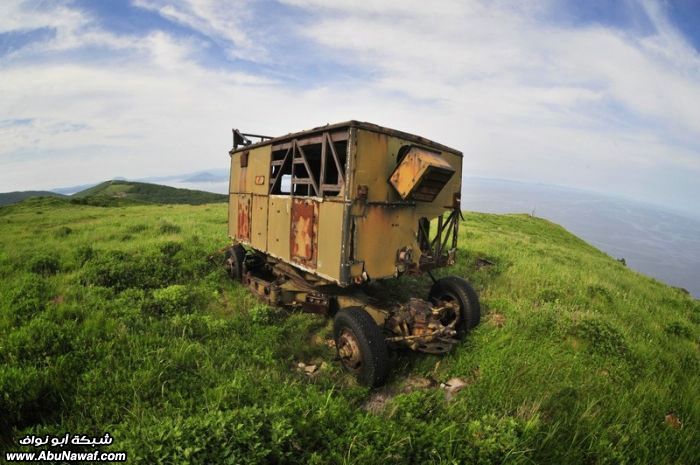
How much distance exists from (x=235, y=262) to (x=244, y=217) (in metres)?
1.32

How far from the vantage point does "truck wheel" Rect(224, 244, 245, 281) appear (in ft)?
30.2

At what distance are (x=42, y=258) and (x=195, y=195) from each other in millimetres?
77959

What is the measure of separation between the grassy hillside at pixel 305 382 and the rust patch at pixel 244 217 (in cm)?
172

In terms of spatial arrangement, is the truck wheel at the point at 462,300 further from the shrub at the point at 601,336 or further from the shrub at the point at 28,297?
the shrub at the point at 28,297

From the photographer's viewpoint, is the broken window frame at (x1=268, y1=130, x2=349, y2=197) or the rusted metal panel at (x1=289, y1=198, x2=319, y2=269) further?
the rusted metal panel at (x1=289, y1=198, x2=319, y2=269)

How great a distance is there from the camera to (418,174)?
5.18 m

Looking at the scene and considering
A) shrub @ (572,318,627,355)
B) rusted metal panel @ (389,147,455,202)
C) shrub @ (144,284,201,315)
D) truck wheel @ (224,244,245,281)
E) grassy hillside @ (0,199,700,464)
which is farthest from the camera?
truck wheel @ (224,244,245,281)

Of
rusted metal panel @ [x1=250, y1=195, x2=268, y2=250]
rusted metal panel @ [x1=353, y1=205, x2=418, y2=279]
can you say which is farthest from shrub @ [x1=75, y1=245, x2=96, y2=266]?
rusted metal panel @ [x1=353, y1=205, x2=418, y2=279]

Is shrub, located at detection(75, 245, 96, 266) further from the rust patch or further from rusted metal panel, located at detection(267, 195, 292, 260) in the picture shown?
rusted metal panel, located at detection(267, 195, 292, 260)

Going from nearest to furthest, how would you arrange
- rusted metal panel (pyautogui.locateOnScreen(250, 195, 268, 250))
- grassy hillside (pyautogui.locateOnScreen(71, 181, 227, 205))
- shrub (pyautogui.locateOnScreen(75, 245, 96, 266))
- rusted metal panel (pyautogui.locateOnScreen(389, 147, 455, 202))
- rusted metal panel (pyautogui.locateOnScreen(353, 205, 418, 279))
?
rusted metal panel (pyautogui.locateOnScreen(389, 147, 455, 202)), rusted metal panel (pyautogui.locateOnScreen(353, 205, 418, 279)), rusted metal panel (pyautogui.locateOnScreen(250, 195, 268, 250)), shrub (pyautogui.locateOnScreen(75, 245, 96, 266)), grassy hillside (pyautogui.locateOnScreen(71, 181, 227, 205))

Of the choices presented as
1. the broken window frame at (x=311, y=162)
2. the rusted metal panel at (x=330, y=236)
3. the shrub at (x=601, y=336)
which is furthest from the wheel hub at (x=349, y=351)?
the shrub at (x=601, y=336)

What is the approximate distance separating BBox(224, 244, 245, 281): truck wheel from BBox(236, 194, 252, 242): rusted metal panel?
0.35m

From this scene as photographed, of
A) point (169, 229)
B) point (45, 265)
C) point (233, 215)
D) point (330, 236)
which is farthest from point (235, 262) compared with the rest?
point (169, 229)

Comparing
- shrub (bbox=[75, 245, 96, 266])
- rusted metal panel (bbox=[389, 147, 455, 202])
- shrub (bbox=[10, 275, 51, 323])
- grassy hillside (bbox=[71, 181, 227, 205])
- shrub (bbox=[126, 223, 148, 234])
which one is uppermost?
grassy hillside (bbox=[71, 181, 227, 205])
